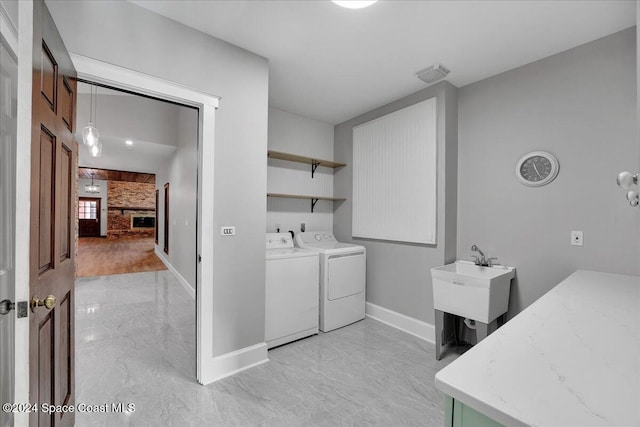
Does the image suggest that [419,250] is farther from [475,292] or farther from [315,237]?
[315,237]

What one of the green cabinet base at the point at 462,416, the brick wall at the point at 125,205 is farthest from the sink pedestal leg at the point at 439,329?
the brick wall at the point at 125,205

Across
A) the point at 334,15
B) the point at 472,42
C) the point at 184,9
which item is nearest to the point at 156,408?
the point at 184,9

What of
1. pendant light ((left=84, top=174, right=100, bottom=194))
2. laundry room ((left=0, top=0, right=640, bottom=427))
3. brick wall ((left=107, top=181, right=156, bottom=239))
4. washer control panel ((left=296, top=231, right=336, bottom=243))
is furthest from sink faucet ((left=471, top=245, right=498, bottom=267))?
pendant light ((left=84, top=174, right=100, bottom=194))

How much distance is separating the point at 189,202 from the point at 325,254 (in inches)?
98.4

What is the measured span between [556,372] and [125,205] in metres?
14.6

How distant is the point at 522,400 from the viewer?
0.56m

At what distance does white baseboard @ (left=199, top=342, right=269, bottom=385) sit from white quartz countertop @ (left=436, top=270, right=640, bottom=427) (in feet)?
6.17

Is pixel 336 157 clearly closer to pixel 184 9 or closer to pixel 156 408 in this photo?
pixel 184 9

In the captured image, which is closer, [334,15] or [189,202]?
[334,15]

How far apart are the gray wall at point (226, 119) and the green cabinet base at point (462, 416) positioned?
5.81ft

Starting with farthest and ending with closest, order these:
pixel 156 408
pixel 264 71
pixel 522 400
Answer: pixel 264 71 < pixel 156 408 < pixel 522 400

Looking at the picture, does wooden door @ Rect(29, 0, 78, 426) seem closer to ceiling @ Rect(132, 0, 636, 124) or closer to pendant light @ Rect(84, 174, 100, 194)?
ceiling @ Rect(132, 0, 636, 124)

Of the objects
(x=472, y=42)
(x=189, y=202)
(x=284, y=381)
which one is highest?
(x=472, y=42)

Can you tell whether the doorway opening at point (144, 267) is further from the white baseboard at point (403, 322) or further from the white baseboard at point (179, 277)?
the white baseboard at point (403, 322)
